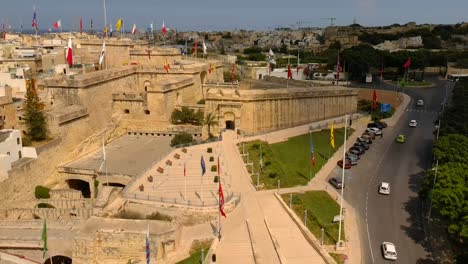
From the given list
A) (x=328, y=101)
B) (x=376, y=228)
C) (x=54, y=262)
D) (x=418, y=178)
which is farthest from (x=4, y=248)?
(x=328, y=101)

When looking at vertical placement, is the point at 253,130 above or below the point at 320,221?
above

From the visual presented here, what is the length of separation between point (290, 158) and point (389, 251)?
1358 cm

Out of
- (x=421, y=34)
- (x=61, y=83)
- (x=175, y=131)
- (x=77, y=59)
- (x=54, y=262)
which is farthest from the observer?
(x=421, y=34)

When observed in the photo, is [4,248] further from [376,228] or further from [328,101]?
[328,101]

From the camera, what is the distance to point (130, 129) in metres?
45.6

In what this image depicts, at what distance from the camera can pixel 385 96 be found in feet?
197

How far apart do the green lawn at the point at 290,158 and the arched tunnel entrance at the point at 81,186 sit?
13.9 metres

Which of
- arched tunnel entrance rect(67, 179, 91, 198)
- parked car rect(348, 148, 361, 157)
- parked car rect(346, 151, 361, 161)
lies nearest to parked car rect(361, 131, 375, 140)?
parked car rect(348, 148, 361, 157)

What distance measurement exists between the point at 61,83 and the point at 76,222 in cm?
1775

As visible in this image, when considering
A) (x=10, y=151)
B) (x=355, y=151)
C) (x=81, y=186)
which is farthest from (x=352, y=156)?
(x=10, y=151)

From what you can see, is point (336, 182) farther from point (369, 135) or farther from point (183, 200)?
point (369, 135)

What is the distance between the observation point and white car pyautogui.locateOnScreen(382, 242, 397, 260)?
846 inches

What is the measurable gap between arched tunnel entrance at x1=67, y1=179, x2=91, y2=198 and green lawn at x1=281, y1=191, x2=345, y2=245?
18715 mm

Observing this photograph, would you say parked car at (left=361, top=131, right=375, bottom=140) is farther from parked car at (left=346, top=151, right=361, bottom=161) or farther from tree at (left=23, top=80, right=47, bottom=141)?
tree at (left=23, top=80, right=47, bottom=141)
